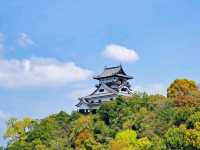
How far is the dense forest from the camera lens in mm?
27525

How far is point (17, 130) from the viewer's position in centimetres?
4266

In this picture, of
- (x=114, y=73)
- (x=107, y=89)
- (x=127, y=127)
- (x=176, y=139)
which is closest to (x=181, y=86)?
(x=127, y=127)

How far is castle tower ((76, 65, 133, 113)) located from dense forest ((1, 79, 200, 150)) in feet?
13.0

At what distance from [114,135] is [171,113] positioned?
4.43 m

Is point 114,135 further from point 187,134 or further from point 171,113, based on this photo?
point 187,134

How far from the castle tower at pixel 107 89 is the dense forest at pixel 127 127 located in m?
3.97

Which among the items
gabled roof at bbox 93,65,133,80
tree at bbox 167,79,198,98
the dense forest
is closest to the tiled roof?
gabled roof at bbox 93,65,133,80

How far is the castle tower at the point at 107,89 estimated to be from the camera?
148 feet

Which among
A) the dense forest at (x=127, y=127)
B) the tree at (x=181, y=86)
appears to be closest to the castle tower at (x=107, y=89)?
the dense forest at (x=127, y=127)

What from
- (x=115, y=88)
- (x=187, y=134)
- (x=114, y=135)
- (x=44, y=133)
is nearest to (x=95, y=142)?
(x=114, y=135)

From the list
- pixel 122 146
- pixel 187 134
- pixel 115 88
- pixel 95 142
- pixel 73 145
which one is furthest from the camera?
pixel 115 88

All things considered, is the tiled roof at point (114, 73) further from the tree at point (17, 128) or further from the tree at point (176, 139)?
the tree at point (176, 139)

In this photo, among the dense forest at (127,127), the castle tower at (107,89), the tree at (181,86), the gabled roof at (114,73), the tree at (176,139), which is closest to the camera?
the tree at (176,139)

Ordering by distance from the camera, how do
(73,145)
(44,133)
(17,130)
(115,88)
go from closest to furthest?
(73,145) < (44,133) < (17,130) < (115,88)
